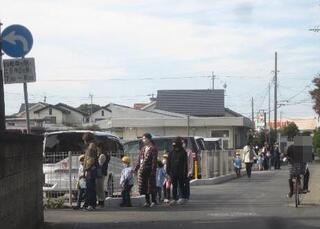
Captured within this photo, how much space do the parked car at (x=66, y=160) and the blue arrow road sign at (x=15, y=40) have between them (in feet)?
14.3

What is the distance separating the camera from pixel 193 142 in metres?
26.5

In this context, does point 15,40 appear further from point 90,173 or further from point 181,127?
point 181,127

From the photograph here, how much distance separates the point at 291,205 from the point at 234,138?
171ft

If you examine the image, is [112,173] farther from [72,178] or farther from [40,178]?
[40,178]

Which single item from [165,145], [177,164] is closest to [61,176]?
[177,164]

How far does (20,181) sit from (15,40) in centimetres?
319

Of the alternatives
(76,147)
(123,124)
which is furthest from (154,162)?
(123,124)

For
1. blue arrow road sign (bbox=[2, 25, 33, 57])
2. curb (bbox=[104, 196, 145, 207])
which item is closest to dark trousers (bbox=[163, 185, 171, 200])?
curb (bbox=[104, 196, 145, 207])

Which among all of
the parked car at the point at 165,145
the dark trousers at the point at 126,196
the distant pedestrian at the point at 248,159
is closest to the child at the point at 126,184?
the dark trousers at the point at 126,196

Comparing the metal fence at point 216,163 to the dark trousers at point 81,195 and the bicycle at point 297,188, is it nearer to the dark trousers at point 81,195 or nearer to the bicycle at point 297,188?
the bicycle at point 297,188

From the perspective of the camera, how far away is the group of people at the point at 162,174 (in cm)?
1541

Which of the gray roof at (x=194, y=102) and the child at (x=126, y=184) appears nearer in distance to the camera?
the child at (x=126, y=184)

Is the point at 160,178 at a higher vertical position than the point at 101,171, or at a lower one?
lower

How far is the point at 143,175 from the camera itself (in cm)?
1549
